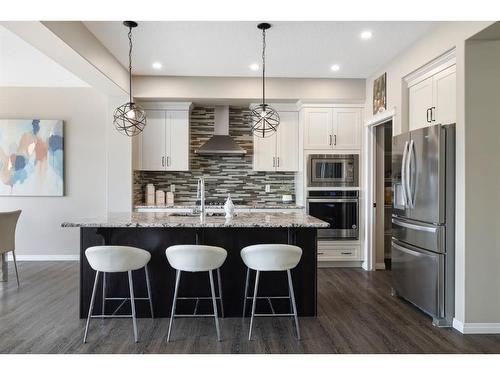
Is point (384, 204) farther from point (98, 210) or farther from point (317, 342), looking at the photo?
point (98, 210)

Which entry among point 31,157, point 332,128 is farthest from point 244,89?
point 31,157

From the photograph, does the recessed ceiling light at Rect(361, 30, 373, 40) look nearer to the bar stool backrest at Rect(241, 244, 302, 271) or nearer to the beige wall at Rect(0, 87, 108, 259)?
the bar stool backrest at Rect(241, 244, 302, 271)

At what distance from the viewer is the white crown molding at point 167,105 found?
540 cm

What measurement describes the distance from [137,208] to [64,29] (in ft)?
8.73

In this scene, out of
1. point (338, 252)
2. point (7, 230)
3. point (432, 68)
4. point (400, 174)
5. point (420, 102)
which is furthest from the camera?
point (338, 252)

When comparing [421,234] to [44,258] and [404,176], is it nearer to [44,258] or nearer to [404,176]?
[404,176]

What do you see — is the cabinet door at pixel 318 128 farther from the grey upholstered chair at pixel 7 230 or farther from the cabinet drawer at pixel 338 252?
the grey upholstered chair at pixel 7 230

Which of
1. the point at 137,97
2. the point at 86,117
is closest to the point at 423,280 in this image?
the point at 137,97

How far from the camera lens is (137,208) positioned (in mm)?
5207

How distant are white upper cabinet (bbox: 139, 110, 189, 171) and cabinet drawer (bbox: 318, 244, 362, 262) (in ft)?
7.76

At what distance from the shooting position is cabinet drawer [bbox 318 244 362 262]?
5.24 meters

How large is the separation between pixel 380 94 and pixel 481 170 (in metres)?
2.04

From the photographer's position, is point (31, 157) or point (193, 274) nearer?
point (193, 274)

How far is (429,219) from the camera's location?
10.5 ft
